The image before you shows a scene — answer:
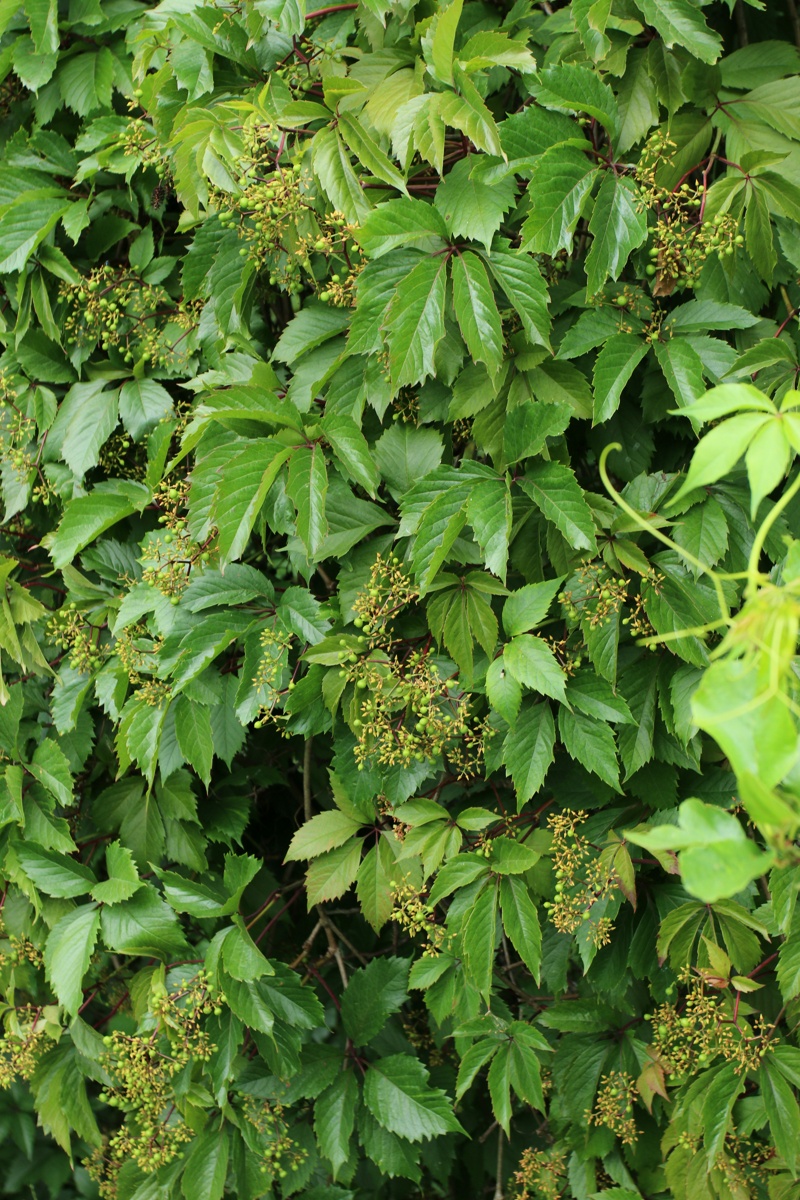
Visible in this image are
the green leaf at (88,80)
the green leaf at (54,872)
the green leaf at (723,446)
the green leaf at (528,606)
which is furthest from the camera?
the green leaf at (88,80)

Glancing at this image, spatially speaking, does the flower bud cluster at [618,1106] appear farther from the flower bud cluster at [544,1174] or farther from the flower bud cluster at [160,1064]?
the flower bud cluster at [160,1064]

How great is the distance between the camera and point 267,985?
1942mm

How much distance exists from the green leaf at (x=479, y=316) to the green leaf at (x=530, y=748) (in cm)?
56

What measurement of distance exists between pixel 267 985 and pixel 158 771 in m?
0.48

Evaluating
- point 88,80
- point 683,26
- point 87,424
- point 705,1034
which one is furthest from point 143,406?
point 705,1034

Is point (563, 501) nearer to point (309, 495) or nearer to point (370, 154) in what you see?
point (309, 495)

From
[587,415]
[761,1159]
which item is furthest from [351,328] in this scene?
[761,1159]

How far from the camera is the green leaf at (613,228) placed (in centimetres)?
154

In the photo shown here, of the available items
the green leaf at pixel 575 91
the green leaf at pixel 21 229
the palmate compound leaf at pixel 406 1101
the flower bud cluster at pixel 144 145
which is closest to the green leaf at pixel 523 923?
the palmate compound leaf at pixel 406 1101

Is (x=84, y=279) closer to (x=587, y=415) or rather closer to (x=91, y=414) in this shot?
(x=91, y=414)

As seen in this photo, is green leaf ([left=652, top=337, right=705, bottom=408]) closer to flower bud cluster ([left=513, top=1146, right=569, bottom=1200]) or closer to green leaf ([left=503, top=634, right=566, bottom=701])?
green leaf ([left=503, top=634, right=566, bottom=701])

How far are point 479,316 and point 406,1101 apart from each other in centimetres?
143

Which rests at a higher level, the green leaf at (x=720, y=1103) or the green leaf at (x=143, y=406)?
the green leaf at (x=143, y=406)

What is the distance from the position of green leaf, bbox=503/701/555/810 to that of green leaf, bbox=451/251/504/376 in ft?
1.83
